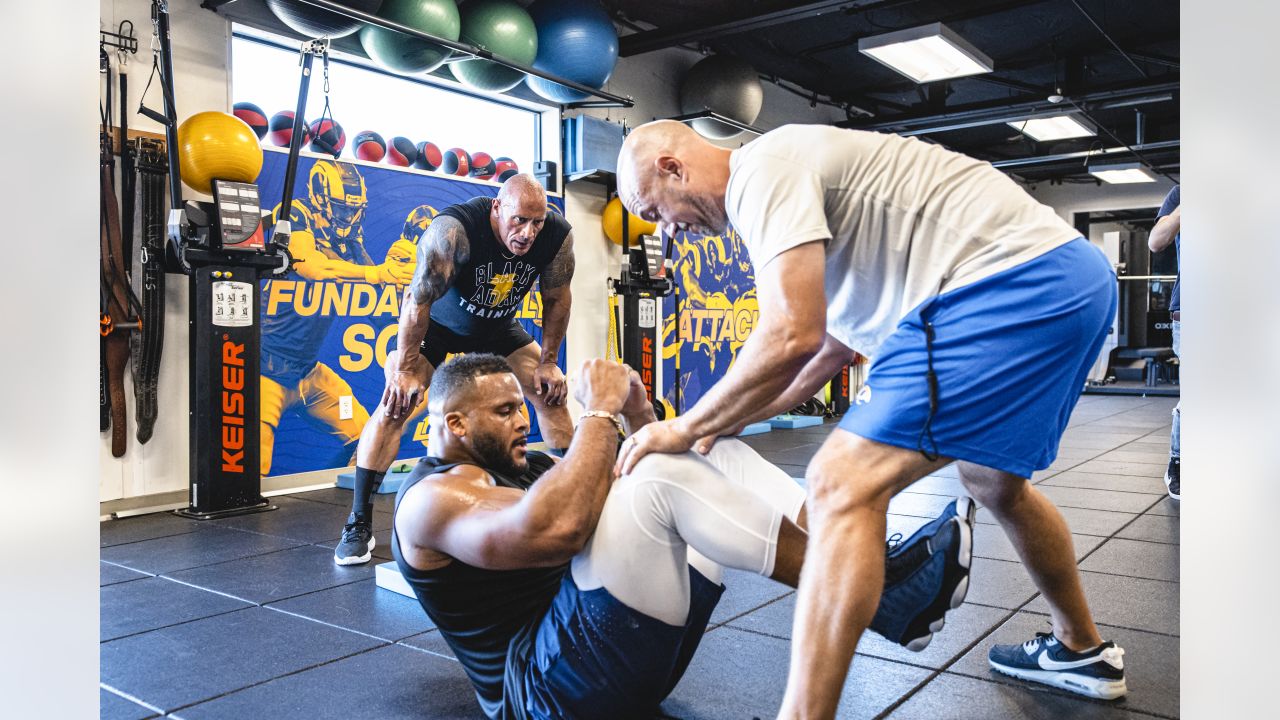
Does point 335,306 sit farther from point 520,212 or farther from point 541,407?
point 520,212

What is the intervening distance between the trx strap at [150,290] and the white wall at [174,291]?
7 cm

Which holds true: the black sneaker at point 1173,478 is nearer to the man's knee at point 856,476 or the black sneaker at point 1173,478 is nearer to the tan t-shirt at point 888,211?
the tan t-shirt at point 888,211

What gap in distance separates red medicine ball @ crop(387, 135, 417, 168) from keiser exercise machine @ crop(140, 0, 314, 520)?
3.71 feet

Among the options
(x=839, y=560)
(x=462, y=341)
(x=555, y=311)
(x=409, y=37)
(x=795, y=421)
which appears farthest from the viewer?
(x=795, y=421)

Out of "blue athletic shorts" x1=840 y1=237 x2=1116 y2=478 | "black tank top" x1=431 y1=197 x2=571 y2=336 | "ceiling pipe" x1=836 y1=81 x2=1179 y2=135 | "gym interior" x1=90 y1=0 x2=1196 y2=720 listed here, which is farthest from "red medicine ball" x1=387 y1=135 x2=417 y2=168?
"ceiling pipe" x1=836 y1=81 x2=1179 y2=135

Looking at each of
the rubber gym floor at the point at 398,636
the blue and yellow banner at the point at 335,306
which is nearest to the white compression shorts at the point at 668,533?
the rubber gym floor at the point at 398,636

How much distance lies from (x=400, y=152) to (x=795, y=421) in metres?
3.85

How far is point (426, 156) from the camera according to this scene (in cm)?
532

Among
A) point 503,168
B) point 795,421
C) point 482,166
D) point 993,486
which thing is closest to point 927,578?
point 993,486

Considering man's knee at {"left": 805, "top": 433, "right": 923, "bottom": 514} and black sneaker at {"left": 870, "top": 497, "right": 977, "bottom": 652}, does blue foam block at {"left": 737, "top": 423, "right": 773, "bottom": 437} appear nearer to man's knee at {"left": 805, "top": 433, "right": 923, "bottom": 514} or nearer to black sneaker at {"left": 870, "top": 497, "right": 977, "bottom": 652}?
black sneaker at {"left": 870, "top": 497, "right": 977, "bottom": 652}

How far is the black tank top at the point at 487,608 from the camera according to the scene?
5.15 feet

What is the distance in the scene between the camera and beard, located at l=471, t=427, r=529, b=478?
70.3 inches
